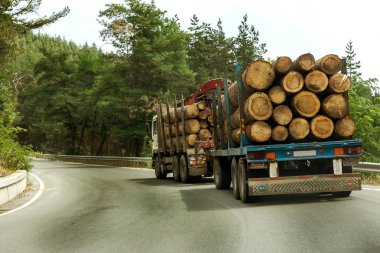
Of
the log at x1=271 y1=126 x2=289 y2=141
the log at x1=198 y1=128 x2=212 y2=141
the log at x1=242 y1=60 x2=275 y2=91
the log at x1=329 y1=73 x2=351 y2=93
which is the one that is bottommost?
the log at x1=271 y1=126 x2=289 y2=141

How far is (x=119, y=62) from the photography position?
154 feet

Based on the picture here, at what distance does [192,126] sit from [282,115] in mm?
8377

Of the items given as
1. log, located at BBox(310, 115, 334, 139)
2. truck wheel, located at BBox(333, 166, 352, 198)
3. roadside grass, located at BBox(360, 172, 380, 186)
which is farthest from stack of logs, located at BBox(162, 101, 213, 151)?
log, located at BBox(310, 115, 334, 139)

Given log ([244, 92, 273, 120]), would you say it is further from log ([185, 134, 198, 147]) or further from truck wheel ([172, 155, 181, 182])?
truck wheel ([172, 155, 181, 182])

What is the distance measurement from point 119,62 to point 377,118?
29.1 m

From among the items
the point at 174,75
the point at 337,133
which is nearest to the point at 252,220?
the point at 337,133

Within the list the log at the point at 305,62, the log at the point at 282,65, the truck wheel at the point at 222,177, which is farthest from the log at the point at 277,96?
the truck wheel at the point at 222,177

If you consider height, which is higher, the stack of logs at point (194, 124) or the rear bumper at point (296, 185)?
the stack of logs at point (194, 124)

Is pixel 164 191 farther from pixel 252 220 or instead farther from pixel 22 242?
pixel 22 242

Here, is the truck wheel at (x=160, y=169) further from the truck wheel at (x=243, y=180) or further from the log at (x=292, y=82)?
the log at (x=292, y=82)

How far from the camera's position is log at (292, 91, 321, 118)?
1163cm

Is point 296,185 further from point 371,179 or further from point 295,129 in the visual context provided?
point 371,179

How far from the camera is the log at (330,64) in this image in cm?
1177

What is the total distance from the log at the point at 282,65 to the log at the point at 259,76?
0.12 meters
